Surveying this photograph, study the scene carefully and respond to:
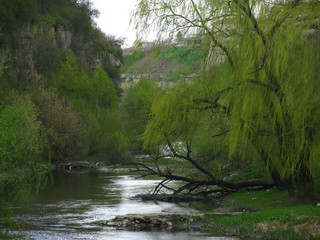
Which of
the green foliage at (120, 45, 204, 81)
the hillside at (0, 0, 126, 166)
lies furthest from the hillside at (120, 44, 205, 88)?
the hillside at (0, 0, 126, 166)

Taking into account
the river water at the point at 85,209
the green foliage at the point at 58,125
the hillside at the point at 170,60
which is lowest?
the river water at the point at 85,209

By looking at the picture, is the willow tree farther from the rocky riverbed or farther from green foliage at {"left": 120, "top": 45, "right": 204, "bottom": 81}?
the rocky riverbed

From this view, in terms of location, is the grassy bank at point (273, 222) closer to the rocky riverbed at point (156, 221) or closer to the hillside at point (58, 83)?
the rocky riverbed at point (156, 221)

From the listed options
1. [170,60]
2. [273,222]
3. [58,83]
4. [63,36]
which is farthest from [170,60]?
[63,36]

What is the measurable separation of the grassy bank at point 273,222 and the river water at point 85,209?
113cm

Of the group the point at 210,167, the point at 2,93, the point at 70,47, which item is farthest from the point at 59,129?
the point at 70,47

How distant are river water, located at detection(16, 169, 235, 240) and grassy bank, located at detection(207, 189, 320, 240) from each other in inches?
44.4

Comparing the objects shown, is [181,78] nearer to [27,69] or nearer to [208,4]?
[208,4]

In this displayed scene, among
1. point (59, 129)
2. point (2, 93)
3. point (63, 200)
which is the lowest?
point (63, 200)

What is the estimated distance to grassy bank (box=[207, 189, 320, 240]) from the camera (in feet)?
54.0

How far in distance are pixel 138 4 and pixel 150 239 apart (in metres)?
9.85

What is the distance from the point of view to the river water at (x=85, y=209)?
58.0 ft

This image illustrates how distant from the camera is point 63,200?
26.8m

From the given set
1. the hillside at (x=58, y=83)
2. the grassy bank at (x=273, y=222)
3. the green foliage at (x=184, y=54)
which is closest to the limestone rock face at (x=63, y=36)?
the hillside at (x=58, y=83)
